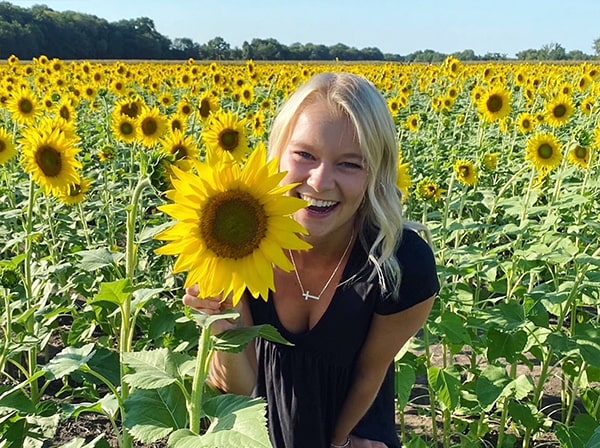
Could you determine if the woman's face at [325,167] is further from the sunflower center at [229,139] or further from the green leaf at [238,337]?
the sunflower center at [229,139]

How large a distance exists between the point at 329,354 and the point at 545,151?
2793 millimetres

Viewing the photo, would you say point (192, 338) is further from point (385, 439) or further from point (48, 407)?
point (385, 439)

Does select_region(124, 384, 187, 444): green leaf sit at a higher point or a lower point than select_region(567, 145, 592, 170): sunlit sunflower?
lower

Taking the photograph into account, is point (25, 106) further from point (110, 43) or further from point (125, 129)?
point (110, 43)

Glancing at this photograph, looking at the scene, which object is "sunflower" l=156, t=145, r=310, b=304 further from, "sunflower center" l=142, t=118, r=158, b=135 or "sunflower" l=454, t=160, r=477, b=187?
"sunflower center" l=142, t=118, r=158, b=135

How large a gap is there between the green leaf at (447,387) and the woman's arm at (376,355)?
1.88 ft

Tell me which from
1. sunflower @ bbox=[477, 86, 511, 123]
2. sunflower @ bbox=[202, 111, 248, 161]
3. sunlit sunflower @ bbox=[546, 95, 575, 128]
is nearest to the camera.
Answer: sunflower @ bbox=[202, 111, 248, 161]

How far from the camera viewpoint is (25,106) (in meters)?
5.23

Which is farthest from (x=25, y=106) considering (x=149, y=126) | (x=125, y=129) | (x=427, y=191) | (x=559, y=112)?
(x=559, y=112)

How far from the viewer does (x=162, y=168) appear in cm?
159

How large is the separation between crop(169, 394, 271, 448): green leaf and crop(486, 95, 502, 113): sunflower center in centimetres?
477

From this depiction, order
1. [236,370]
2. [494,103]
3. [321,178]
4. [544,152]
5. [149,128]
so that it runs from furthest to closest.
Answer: [494,103] → [149,128] → [544,152] → [236,370] → [321,178]

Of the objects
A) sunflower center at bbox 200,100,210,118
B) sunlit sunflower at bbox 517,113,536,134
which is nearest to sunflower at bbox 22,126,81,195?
sunflower center at bbox 200,100,210,118

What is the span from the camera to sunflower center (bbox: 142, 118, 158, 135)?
15.3 ft
